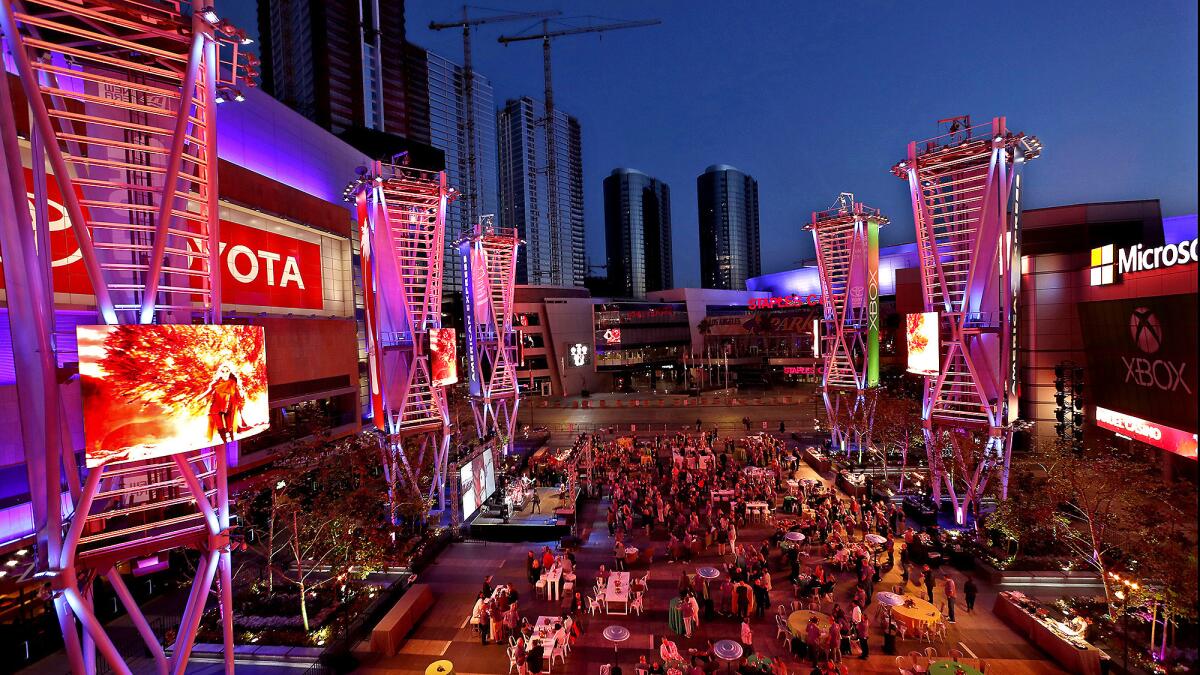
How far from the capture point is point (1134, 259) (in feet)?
67.5

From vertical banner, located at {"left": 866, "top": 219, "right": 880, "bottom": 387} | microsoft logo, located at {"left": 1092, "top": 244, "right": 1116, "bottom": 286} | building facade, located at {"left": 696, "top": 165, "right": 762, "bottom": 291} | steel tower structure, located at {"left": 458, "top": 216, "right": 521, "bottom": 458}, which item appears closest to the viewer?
microsoft logo, located at {"left": 1092, "top": 244, "right": 1116, "bottom": 286}

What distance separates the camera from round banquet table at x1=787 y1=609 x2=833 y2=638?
41.3ft

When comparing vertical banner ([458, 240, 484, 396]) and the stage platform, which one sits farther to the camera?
vertical banner ([458, 240, 484, 396])

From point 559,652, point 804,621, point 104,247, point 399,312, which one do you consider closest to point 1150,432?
point 804,621

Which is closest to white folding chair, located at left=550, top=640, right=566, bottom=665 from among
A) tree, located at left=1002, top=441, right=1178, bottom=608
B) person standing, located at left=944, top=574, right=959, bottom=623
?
person standing, located at left=944, top=574, right=959, bottom=623

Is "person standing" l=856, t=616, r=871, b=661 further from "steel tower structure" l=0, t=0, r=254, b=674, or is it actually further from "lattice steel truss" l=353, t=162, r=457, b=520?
"lattice steel truss" l=353, t=162, r=457, b=520

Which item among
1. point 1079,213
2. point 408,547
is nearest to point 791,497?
point 408,547

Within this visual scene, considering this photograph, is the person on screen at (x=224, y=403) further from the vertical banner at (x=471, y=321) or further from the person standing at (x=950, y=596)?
the vertical banner at (x=471, y=321)

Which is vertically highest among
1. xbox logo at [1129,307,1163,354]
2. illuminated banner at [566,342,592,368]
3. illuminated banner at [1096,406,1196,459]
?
xbox logo at [1129,307,1163,354]

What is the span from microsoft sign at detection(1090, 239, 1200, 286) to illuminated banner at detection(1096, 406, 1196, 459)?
556 cm

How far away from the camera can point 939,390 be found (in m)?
18.5

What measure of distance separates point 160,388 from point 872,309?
3118 centimetres

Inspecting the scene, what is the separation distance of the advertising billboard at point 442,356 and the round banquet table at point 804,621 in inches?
607

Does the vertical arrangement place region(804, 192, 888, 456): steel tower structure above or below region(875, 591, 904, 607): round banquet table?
above
